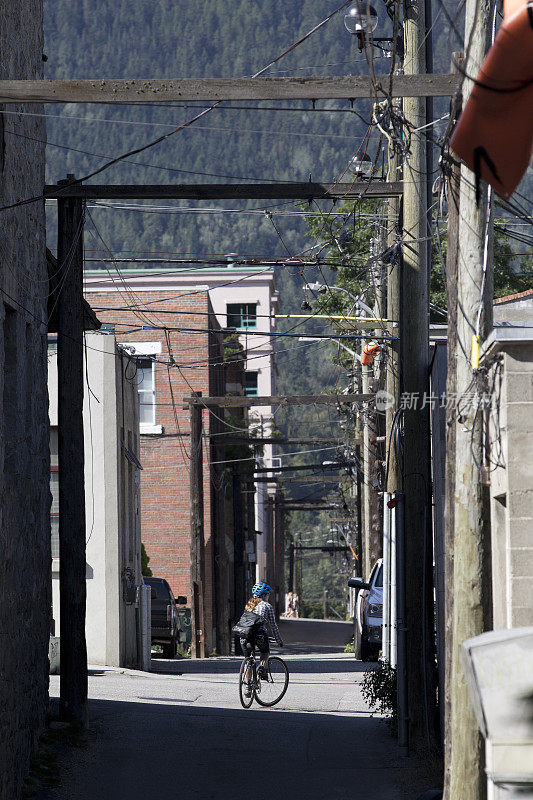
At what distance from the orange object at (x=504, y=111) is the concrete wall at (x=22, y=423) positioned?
18.1 feet

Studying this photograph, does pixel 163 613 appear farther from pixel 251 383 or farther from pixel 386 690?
pixel 251 383

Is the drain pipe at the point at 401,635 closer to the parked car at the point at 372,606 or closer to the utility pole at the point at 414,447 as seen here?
the utility pole at the point at 414,447

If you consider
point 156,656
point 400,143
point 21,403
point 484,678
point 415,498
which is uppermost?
point 400,143

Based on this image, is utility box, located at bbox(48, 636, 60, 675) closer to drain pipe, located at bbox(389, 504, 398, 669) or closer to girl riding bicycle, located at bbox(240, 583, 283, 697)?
girl riding bicycle, located at bbox(240, 583, 283, 697)

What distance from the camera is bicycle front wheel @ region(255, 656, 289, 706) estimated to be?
59.4 ft

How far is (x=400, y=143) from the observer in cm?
1438

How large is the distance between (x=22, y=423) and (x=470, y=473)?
5816mm

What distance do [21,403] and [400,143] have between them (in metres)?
5.30

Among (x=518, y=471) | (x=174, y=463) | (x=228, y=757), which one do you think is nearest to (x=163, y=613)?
(x=174, y=463)

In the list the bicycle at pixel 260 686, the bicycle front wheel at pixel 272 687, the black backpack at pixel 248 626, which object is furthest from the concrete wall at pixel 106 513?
the black backpack at pixel 248 626

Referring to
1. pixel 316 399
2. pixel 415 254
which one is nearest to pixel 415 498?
pixel 415 254

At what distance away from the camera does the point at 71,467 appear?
50.9 ft

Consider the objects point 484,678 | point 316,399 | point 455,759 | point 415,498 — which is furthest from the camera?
point 316,399

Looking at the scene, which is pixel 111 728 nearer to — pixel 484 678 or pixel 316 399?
pixel 484 678
